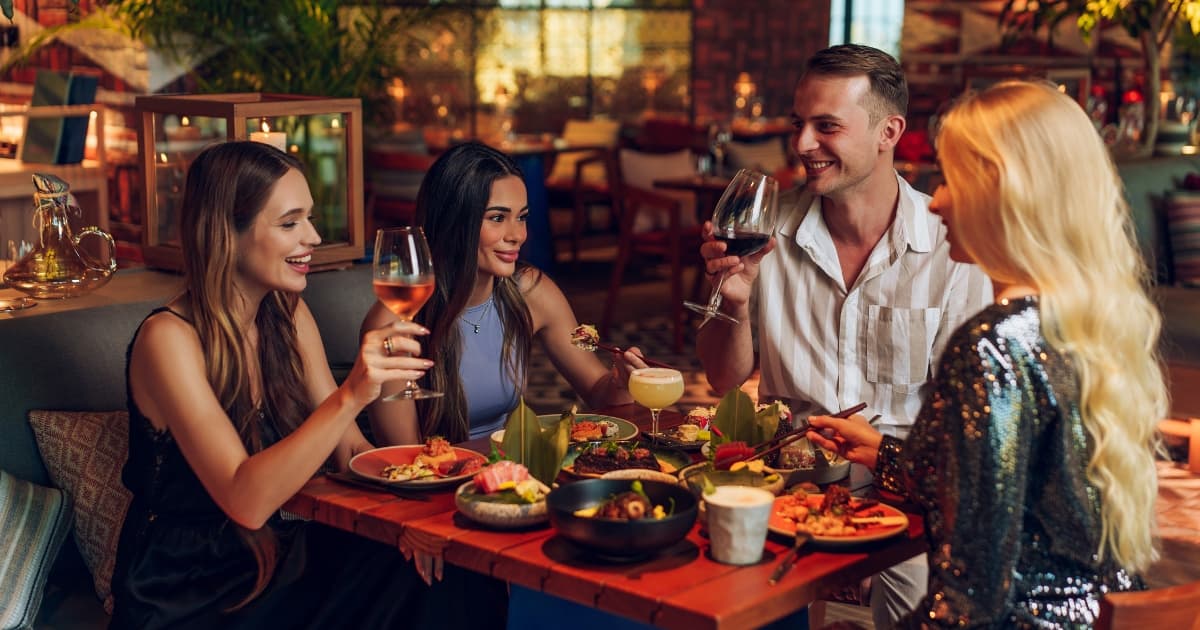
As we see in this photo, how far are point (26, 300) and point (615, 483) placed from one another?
1.65m

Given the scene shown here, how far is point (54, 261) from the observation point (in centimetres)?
310

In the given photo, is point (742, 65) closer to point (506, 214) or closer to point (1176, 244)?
point (1176, 244)

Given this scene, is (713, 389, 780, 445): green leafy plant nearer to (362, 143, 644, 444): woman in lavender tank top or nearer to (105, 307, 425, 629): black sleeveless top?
(362, 143, 644, 444): woman in lavender tank top

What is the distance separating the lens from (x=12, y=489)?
8.66 feet

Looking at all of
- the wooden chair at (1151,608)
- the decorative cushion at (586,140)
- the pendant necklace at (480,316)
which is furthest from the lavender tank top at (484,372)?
the decorative cushion at (586,140)

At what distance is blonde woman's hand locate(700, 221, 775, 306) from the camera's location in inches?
97.9

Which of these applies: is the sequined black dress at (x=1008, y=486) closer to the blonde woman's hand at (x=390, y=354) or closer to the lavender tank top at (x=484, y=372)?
the blonde woman's hand at (x=390, y=354)

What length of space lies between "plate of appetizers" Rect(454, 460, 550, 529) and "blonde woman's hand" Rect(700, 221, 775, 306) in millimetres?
601

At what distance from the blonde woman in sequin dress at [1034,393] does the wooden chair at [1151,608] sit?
0.10 meters

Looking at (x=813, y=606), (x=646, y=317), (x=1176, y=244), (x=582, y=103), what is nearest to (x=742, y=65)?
(x=582, y=103)

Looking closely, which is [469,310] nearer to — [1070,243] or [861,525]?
[861,525]

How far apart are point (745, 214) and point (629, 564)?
31.8 inches

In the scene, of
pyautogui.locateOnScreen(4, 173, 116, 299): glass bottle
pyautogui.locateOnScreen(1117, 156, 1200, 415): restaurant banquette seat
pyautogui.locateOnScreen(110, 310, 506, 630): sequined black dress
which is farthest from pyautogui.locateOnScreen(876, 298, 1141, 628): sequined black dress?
pyautogui.locateOnScreen(1117, 156, 1200, 415): restaurant banquette seat

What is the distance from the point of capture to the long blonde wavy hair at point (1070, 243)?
179cm
